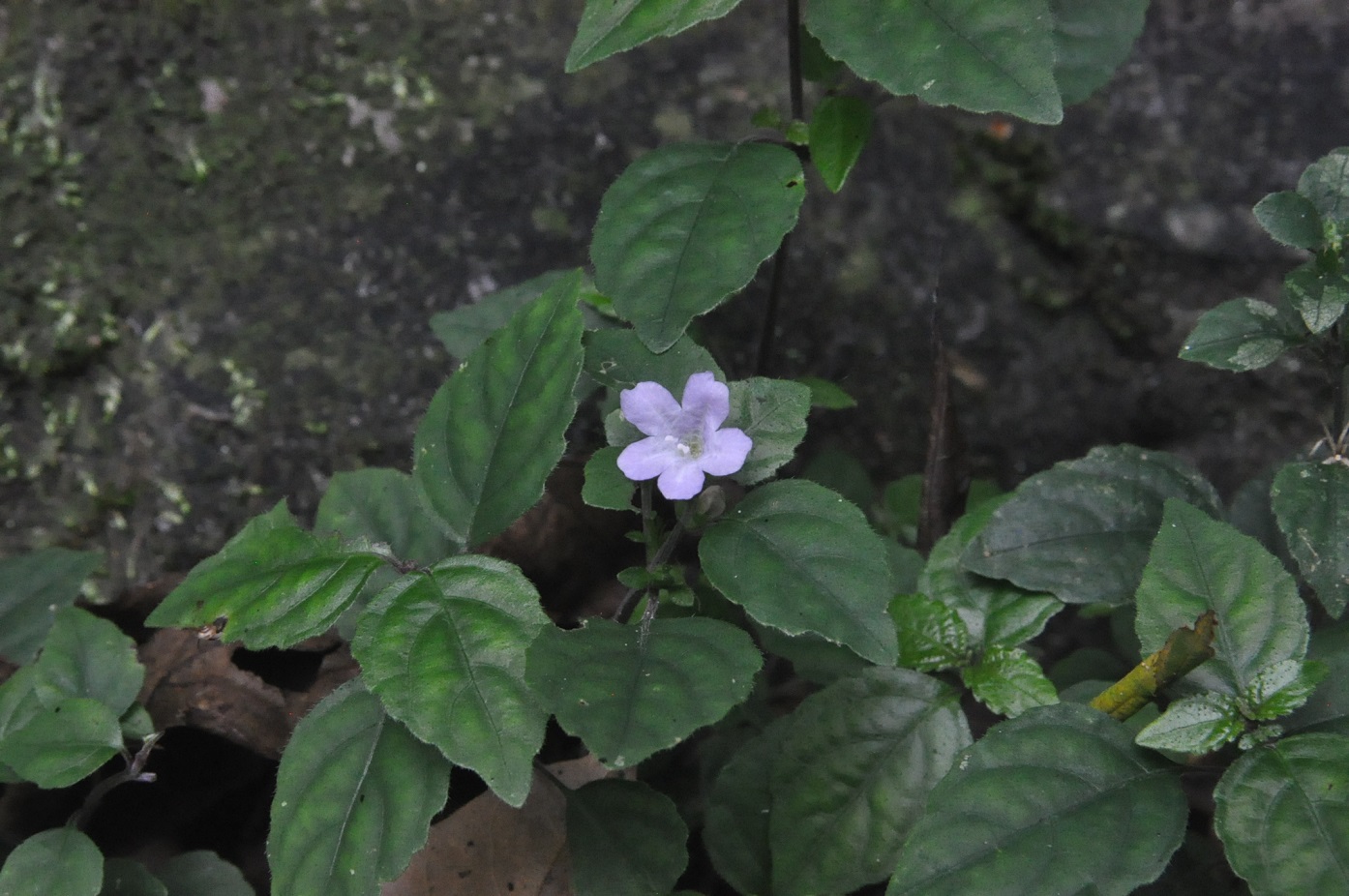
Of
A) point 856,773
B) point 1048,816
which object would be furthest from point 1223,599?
point 856,773

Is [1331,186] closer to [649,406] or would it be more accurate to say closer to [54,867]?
[649,406]

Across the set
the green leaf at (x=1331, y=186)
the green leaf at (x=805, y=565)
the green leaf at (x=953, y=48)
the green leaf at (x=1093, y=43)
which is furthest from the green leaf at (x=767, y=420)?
the green leaf at (x=1093, y=43)

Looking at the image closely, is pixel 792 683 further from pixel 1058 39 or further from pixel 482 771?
pixel 1058 39

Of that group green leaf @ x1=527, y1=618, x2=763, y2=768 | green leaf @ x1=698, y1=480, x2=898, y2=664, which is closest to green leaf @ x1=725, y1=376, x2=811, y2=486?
green leaf @ x1=698, y1=480, x2=898, y2=664

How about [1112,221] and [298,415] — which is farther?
[1112,221]

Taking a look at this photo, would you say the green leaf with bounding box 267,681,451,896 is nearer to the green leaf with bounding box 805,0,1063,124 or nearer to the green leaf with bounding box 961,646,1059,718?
the green leaf with bounding box 961,646,1059,718

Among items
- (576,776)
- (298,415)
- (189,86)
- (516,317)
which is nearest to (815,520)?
(516,317)
